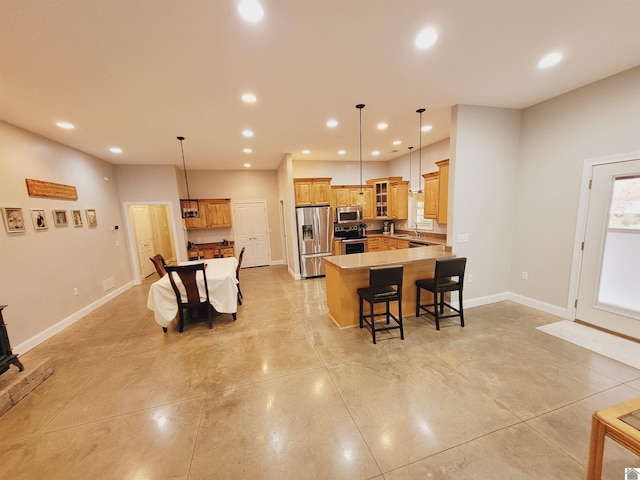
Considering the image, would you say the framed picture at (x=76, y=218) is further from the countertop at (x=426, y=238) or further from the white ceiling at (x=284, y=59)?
the countertop at (x=426, y=238)

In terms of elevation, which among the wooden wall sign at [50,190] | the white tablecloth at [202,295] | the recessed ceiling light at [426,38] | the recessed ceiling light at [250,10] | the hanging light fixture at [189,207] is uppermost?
the recessed ceiling light at [426,38]

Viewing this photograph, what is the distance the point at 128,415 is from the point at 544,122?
5964 mm

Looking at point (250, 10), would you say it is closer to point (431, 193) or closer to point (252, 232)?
point (431, 193)

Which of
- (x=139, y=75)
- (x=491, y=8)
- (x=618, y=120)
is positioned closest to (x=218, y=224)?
(x=139, y=75)

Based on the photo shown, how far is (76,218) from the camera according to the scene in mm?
4180

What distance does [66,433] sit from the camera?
1.84m

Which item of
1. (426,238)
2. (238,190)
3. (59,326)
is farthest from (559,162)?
(59,326)

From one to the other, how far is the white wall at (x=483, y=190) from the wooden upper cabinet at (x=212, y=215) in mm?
5820

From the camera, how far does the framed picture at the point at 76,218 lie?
4125 mm

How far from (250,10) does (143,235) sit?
7160mm

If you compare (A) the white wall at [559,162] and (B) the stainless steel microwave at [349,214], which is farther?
(B) the stainless steel microwave at [349,214]

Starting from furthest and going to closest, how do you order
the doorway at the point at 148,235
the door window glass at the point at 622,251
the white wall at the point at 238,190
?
the white wall at the point at 238,190
the doorway at the point at 148,235
the door window glass at the point at 622,251

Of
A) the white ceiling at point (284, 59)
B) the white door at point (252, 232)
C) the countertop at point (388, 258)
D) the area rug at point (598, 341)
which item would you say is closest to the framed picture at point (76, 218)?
the white ceiling at point (284, 59)

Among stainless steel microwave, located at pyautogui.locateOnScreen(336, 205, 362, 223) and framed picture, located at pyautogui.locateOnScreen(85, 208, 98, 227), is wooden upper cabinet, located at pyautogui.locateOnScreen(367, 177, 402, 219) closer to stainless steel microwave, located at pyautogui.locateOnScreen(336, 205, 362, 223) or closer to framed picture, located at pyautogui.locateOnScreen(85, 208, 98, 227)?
stainless steel microwave, located at pyautogui.locateOnScreen(336, 205, 362, 223)
